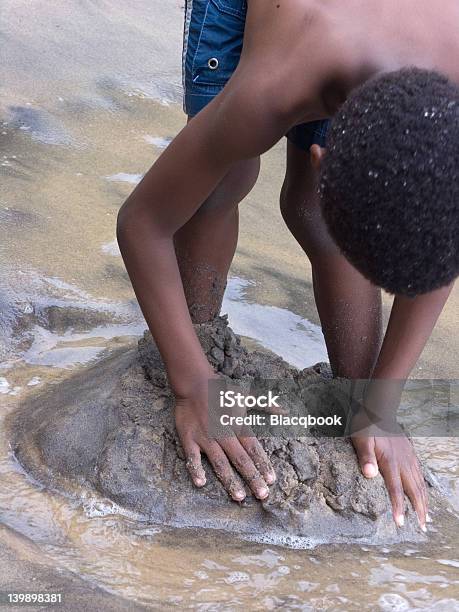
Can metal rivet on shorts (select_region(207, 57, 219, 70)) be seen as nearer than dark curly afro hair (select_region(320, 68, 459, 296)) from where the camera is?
No

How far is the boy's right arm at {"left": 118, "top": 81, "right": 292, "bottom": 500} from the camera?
6.40ft

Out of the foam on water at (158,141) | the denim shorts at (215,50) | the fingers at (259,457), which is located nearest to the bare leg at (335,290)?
the denim shorts at (215,50)

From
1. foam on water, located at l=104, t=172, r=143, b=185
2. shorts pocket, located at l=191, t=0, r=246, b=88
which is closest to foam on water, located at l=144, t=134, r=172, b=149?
foam on water, located at l=104, t=172, r=143, b=185

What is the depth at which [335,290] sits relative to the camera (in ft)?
8.02

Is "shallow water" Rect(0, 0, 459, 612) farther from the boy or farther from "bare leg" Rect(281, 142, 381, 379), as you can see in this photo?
"bare leg" Rect(281, 142, 381, 379)

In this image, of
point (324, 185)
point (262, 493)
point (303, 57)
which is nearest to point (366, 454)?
point (262, 493)

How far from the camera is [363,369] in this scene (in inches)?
93.8

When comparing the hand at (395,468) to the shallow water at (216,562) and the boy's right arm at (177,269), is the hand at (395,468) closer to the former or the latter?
the shallow water at (216,562)

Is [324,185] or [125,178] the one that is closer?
[324,185]

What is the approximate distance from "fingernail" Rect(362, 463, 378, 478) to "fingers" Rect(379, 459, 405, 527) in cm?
3

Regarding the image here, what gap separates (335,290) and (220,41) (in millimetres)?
675

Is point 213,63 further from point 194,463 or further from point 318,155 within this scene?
point 194,463

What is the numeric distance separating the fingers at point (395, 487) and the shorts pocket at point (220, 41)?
932 millimetres

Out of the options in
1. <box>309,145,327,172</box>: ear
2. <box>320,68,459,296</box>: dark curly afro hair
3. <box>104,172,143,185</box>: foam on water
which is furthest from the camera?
<box>104,172,143,185</box>: foam on water
